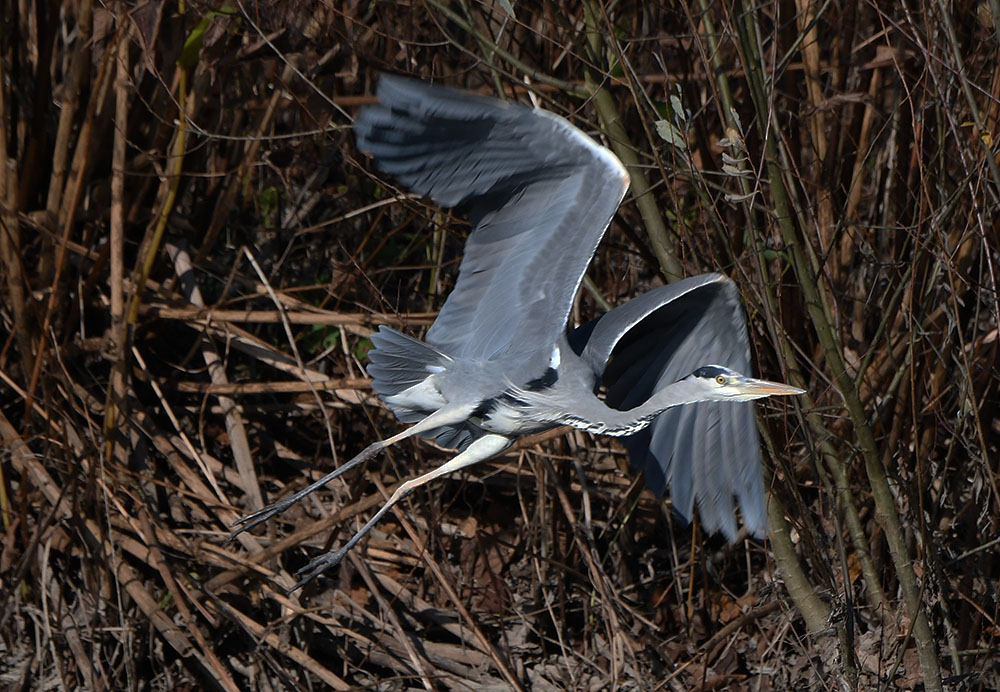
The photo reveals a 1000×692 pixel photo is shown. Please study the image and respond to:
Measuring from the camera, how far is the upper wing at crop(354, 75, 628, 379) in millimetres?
2850

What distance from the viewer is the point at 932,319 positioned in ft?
12.5

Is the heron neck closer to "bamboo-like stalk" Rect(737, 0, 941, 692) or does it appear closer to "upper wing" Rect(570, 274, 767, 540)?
"upper wing" Rect(570, 274, 767, 540)

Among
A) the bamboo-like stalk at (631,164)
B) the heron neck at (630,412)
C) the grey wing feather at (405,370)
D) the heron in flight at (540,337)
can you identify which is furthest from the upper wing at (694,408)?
the grey wing feather at (405,370)

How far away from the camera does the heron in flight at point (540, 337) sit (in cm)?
296

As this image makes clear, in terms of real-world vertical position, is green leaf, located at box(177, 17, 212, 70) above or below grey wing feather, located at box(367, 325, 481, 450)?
above

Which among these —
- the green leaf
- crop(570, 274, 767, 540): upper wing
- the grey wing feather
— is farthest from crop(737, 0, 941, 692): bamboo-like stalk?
the green leaf

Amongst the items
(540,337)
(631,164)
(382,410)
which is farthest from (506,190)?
(382,410)

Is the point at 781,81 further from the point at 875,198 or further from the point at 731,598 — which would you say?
the point at 731,598

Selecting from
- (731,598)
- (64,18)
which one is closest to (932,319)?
(731,598)

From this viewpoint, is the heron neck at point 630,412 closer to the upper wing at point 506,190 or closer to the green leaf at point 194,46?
the upper wing at point 506,190

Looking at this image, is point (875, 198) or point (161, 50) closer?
point (875, 198)

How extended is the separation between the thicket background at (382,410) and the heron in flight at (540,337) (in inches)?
10.7

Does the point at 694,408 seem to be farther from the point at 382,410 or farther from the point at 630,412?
the point at 382,410

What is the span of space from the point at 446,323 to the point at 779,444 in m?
1.49
